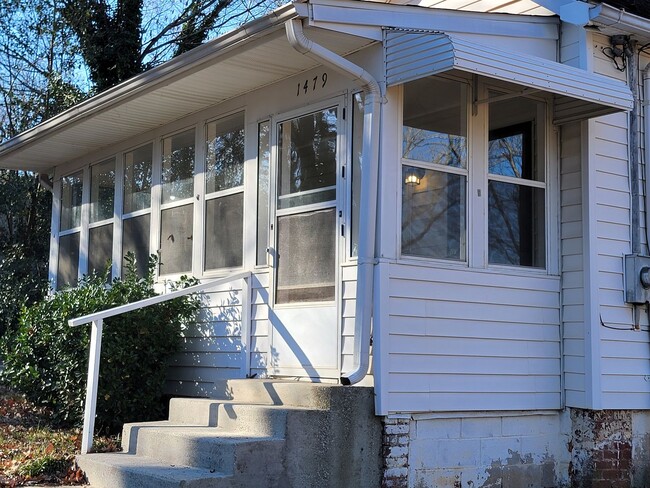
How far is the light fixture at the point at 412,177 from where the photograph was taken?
6.53 metres

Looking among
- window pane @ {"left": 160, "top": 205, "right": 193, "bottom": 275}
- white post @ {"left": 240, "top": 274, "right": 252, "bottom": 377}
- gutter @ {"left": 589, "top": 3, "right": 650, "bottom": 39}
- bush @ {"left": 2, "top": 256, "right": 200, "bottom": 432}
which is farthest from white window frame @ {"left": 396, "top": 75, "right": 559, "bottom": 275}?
window pane @ {"left": 160, "top": 205, "right": 193, "bottom": 275}

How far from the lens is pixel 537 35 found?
23.4 feet

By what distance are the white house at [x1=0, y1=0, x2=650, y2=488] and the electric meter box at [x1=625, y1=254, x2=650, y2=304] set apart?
0.8 inches

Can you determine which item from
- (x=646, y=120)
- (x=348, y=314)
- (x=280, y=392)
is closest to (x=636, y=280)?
(x=646, y=120)

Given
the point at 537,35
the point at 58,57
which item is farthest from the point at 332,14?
the point at 58,57

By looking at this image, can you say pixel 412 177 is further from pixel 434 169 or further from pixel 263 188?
pixel 263 188

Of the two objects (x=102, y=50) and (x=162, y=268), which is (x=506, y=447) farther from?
(x=102, y=50)

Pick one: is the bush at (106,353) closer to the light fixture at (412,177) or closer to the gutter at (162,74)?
the gutter at (162,74)

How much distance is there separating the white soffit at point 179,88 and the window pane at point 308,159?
0.46 metres

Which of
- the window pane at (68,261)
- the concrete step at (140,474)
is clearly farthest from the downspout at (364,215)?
the window pane at (68,261)

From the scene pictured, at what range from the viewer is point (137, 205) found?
31.3 ft

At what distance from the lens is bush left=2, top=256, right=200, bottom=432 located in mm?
7715

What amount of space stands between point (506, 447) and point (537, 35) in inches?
132

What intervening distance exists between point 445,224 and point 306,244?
1.12m
